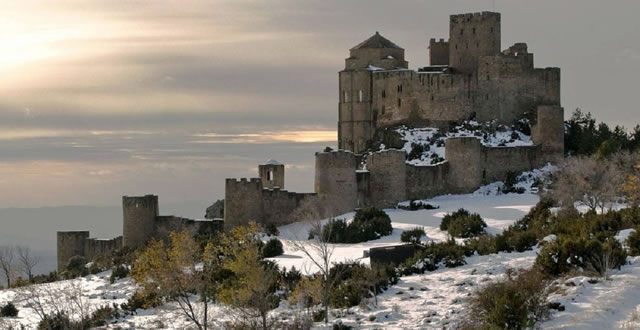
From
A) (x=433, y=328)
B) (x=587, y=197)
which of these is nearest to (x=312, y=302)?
(x=433, y=328)

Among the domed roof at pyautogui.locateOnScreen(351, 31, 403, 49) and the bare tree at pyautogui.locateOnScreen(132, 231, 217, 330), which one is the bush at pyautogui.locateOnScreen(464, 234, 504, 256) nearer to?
the bare tree at pyautogui.locateOnScreen(132, 231, 217, 330)

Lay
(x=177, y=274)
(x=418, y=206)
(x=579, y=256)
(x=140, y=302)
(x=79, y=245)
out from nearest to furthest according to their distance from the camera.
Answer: (x=579, y=256)
(x=177, y=274)
(x=140, y=302)
(x=418, y=206)
(x=79, y=245)

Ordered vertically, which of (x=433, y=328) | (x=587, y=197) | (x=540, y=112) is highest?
(x=540, y=112)

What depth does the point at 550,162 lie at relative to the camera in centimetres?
6103

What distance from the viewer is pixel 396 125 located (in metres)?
66.5

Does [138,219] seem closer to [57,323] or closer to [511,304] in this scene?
[57,323]

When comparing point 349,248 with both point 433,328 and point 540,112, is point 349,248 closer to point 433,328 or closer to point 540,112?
point 433,328

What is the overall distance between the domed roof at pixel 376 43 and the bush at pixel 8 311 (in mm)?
32513

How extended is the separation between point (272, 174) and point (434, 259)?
1837 cm

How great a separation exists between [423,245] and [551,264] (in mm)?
9463

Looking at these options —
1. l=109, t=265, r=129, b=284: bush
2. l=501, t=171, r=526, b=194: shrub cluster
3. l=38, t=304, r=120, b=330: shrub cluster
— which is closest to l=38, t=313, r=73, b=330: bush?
l=38, t=304, r=120, b=330: shrub cluster

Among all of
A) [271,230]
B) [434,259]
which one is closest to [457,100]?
[271,230]

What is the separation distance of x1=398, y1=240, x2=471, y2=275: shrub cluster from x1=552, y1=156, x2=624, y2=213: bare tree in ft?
25.9

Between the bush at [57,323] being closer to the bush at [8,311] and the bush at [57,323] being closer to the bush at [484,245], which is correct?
the bush at [8,311]
